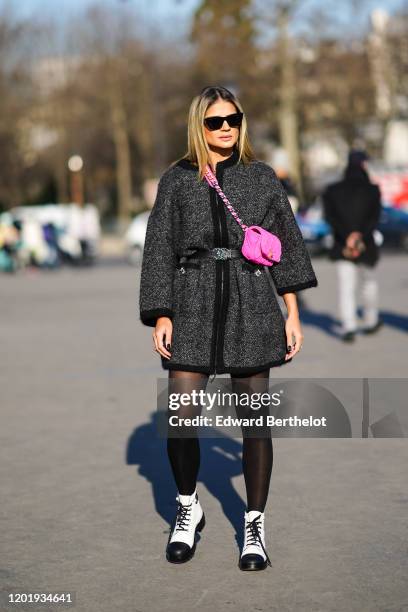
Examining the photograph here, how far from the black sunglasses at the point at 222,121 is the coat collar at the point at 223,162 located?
0.13 m

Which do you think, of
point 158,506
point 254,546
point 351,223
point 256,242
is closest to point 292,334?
point 256,242

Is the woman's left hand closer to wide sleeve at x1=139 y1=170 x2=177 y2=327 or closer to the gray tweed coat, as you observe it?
the gray tweed coat

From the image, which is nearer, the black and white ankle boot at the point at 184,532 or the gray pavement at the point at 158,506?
the gray pavement at the point at 158,506

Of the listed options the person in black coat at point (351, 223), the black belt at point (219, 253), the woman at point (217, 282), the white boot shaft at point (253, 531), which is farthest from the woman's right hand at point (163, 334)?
the person in black coat at point (351, 223)

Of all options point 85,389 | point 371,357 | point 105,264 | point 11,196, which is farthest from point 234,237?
point 11,196

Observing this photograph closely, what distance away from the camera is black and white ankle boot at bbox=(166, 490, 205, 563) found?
4.56 metres

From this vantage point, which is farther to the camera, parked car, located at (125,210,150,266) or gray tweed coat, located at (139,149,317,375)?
parked car, located at (125,210,150,266)

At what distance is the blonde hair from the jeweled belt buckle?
0.87 feet

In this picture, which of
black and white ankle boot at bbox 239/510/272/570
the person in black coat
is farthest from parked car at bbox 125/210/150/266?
black and white ankle boot at bbox 239/510/272/570

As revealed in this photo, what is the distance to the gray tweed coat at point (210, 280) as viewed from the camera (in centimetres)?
445

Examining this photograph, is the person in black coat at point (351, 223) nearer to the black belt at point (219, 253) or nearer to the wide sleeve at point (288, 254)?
the wide sleeve at point (288, 254)

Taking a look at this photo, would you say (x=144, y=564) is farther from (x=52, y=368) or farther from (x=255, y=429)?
(x=52, y=368)

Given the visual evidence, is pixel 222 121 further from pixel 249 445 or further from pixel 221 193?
pixel 249 445

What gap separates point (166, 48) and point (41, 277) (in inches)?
1211
